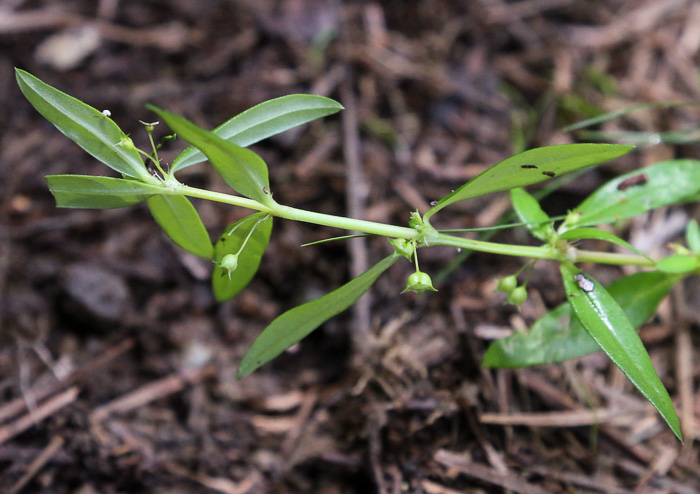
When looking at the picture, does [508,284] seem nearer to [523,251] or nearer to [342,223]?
[523,251]

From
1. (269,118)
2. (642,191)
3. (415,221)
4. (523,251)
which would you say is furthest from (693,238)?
(269,118)

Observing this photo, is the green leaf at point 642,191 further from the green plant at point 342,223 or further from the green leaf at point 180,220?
the green leaf at point 180,220

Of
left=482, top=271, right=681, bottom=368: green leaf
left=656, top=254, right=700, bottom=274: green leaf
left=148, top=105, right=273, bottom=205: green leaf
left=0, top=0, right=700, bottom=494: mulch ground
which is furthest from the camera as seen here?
left=0, top=0, right=700, bottom=494: mulch ground

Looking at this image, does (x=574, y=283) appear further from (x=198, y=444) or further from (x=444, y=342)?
(x=198, y=444)

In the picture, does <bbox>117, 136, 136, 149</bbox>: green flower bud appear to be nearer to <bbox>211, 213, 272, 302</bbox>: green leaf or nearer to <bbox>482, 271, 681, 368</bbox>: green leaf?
<bbox>211, 213, 272, 302</bbox>: green leaf

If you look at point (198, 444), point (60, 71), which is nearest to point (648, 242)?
point (198, 444)

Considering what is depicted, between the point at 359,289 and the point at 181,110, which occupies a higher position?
the point at 181,110

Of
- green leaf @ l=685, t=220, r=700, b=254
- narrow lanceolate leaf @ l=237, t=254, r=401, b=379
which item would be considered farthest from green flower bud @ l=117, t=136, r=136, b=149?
green leaf @ l=685, t=220, r=700, b=254

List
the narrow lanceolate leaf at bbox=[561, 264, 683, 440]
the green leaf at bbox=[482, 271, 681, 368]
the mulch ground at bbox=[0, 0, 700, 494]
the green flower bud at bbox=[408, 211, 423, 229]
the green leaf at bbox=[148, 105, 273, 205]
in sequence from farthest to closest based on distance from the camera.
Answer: the mulch ground at bbox=[0, 0, 700, 494], the green leaf at bbox=[482, 271, 681, 368], the green flower bud at bbox=[408, 211, 423, 229], the narrow lanceolate leaf at bbox=[561, 264, 683, 440], the green leaf at bbox=[148, 105, 273, 205]
